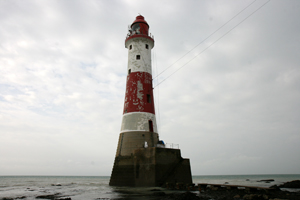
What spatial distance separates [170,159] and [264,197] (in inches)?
362

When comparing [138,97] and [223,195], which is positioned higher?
[138,97]

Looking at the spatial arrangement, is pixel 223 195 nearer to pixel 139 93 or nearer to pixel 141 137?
pixel 141 137

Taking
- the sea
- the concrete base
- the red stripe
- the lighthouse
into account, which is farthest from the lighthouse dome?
the sea

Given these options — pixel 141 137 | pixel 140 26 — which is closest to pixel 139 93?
pixel 141 137

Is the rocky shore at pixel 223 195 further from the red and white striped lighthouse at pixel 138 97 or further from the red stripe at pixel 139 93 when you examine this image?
the red stripe at pixel 139 93

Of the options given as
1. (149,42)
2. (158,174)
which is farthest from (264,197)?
(149,42)

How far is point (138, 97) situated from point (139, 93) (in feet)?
1.59

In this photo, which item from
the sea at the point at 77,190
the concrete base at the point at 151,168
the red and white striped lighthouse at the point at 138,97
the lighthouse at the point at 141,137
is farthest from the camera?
the red and white striped lighthouse at the point at 138,97

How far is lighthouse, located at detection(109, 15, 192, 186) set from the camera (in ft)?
69.5

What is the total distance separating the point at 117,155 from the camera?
2444cm

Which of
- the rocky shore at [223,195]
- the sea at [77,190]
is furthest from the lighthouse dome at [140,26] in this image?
the rocky shore at [223,195]

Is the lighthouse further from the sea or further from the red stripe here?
the sea

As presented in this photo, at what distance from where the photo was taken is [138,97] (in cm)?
2545

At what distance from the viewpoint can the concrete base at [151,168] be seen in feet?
68.0
